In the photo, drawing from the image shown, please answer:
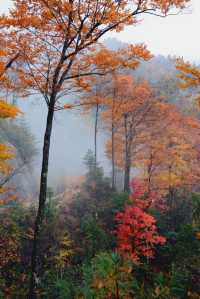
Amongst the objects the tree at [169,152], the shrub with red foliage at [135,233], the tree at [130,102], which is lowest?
the shrub with red foliage at [135,233]

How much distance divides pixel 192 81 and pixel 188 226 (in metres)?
6.09

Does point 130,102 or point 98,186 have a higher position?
point 130,102

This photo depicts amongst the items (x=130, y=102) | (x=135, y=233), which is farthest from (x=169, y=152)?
(x=135, y=233)

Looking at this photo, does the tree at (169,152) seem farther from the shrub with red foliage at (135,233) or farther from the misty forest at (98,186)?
the shrub with red foliage at (135,233)

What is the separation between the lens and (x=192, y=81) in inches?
440

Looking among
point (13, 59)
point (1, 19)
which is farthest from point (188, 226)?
point (1, 19)

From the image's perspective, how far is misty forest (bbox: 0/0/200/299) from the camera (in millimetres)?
8516

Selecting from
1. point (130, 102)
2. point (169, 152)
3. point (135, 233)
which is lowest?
point (135, 233)

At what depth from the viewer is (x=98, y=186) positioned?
2186cm

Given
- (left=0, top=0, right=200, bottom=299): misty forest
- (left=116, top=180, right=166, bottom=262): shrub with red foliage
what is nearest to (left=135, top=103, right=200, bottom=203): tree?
(left=0, top=0, right=200, bottom=299): misty forest

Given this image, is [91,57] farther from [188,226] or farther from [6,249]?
[6,249]

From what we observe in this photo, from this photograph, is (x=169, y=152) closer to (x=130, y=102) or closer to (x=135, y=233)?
(x=130, y=102)

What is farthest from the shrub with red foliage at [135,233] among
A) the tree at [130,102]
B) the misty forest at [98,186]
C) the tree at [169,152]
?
the tree at [130,102]

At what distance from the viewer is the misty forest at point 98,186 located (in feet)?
27.9
